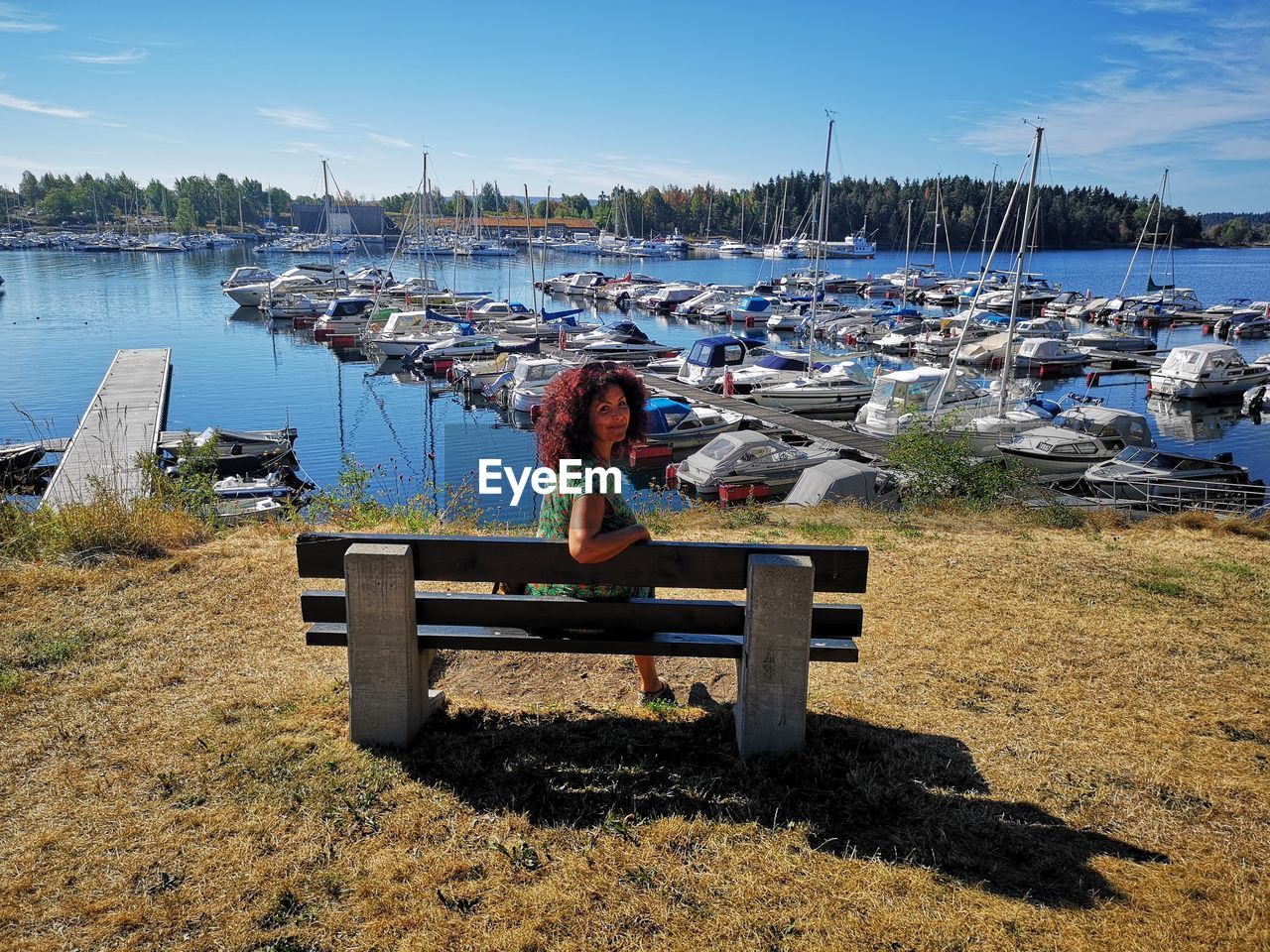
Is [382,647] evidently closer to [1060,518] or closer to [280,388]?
[1060,518]

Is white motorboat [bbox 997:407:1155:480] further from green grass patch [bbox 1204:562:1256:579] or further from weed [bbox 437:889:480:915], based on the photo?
weed [bbox 437:889:480:915]

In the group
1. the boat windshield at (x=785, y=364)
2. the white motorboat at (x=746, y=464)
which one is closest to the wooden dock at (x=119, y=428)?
the white motorboat at (x=746, y=464)

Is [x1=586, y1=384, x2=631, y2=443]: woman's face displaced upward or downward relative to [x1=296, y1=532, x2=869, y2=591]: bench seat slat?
upward

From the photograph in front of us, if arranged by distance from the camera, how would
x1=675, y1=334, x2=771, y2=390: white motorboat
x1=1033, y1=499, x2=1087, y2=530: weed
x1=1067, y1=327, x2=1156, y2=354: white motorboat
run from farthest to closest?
x1=1067, y1=327, x2=1156, y2=354: white motorboat → x1=675, y1=334, x2=771, y2=390: white motorboat → x1=1033, y1=499, x2=1087, y2=530: weed

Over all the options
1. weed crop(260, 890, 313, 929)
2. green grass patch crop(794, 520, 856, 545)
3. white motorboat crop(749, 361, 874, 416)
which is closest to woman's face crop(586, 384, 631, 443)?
weed crop(260, 890, 313, 929)

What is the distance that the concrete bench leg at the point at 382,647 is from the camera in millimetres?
3961

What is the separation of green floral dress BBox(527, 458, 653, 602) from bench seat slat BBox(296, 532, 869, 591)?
0.25 m

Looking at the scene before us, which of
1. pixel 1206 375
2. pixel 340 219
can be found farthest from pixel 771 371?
pixel 340 219

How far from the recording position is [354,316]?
54375mm

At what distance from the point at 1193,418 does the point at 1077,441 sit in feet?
58.9

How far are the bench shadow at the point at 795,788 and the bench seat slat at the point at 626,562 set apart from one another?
80 cm

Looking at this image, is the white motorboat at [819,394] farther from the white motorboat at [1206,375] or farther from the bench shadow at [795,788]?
the bench shadow at [795,788]

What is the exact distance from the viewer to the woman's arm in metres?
3.89

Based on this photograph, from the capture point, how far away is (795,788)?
12.6ft
